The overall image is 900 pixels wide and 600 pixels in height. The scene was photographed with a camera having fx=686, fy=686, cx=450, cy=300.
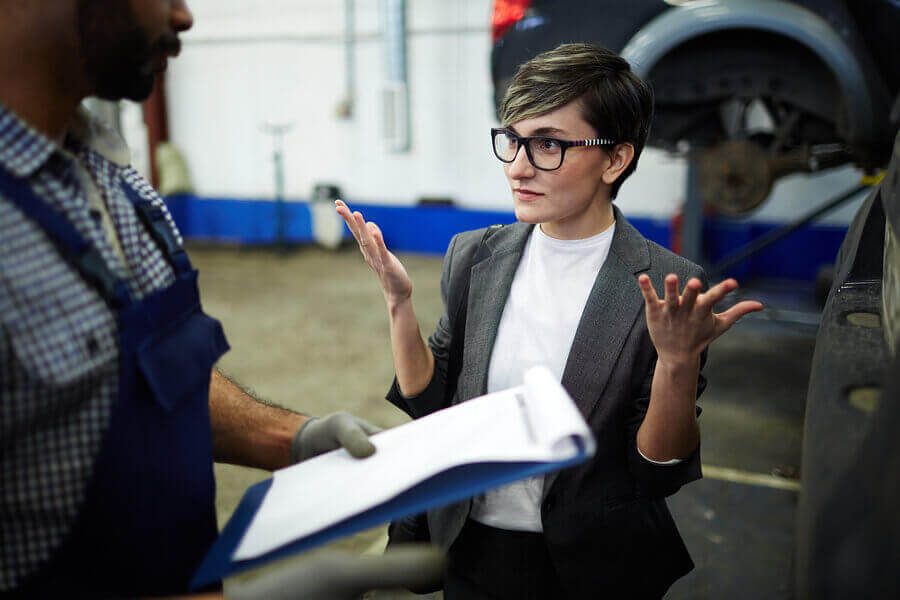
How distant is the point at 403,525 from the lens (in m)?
1.19

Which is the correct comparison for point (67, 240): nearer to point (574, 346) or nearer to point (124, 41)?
point (124, 41)

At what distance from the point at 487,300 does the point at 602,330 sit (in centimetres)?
20

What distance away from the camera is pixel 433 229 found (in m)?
6.77

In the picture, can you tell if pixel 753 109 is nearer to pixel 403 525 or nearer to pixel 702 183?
pixel 702 183

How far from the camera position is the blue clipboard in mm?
627

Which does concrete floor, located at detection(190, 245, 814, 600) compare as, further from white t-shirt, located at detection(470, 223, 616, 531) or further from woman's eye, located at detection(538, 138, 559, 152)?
woman's eye, located at detection(538, 138, 559, 152)

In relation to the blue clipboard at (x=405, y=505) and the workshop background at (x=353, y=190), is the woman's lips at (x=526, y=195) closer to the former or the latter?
the blue clipboard at (x=405, y=505)

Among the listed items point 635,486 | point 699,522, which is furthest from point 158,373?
point 699,522

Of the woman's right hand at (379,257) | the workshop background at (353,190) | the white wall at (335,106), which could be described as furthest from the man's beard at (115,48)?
the white wall at (335,106)

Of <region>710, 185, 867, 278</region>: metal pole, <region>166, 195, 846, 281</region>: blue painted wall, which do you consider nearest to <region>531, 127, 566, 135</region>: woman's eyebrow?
<region>710, 185, 867, 278</region>: metal pole

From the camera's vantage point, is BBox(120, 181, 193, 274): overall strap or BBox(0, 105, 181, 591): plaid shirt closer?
Answer: BBox(0, 105, 181, 591): plaid shirt

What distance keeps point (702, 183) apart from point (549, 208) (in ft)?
8.89

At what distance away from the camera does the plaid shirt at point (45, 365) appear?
570 mm

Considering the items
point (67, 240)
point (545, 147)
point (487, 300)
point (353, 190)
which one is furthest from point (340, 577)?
point (353, 190)
